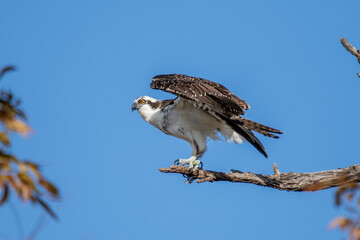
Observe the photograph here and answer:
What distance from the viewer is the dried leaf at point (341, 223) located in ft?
8.97

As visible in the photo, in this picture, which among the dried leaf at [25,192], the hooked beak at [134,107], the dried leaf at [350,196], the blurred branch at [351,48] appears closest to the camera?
the dried leaf at [25,192]

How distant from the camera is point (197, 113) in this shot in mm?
9016

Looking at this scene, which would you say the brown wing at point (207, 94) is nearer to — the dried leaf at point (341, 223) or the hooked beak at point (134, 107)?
the hooked beak at point (134, 107)

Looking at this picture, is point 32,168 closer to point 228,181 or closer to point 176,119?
point 228,181

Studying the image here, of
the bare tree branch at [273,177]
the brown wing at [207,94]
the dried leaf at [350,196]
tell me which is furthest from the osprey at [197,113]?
the dried leaf at [350,196]

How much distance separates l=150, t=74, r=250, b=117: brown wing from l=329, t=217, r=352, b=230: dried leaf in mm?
5333

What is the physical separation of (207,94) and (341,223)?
560 centimetres

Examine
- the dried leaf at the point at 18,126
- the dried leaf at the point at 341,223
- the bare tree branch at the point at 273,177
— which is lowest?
the dried leaf at the point at 18,126

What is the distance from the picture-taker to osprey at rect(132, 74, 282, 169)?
8219 mm

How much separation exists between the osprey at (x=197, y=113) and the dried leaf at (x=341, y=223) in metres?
5.16

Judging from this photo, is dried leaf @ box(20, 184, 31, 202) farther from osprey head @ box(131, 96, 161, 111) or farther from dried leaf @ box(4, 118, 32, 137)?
osprey head @ box(131, 96, 161, 111)

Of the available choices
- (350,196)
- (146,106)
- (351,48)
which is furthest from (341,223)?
(146,106)

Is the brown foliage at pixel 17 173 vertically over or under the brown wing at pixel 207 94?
under

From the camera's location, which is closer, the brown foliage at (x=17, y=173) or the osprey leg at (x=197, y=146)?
the brown foliage at (x=17, y=173)
